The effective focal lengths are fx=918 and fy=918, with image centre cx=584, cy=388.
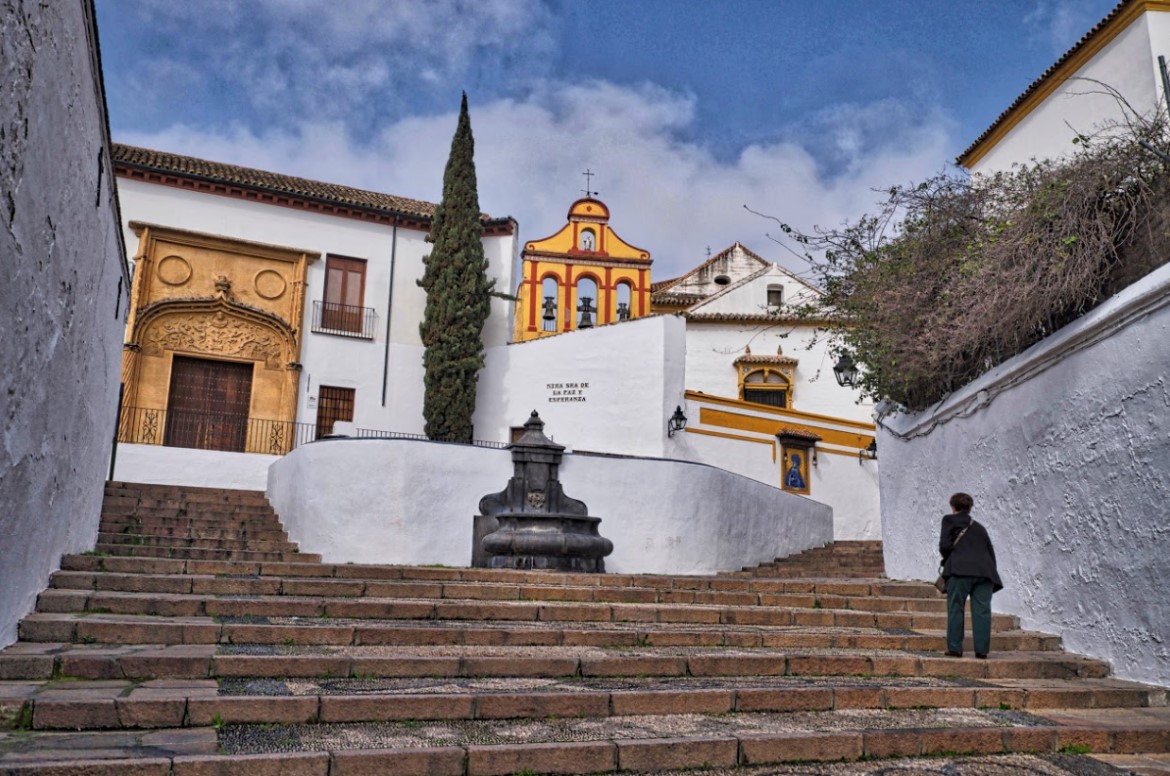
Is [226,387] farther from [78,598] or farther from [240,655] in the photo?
A: [240,655]

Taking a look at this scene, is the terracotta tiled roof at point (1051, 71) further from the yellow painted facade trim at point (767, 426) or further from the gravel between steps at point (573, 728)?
the gravel between steps at point (573, 728)

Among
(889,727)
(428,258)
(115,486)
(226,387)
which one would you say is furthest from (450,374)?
(889,727)

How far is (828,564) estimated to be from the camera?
14.9 m

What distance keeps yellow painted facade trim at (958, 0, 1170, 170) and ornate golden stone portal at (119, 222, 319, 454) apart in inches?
582

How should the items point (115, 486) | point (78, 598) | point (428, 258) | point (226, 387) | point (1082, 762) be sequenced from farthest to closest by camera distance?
→ point (428, 258) → point (226, 387) → point (115, 486) → point (78, 598) → point (1082, 762)

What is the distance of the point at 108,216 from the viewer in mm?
6648

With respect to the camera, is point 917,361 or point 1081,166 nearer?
point 1081,166

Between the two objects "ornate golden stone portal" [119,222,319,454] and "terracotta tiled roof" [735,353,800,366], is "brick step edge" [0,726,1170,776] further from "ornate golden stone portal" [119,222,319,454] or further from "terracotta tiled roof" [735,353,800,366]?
"terracotta tiled roof" [735,353,800,366]

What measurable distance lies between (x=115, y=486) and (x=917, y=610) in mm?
10366

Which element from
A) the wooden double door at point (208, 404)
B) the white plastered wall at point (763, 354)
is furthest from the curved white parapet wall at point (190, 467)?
the white plastered wall at point (763, 354)

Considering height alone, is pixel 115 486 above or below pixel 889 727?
above

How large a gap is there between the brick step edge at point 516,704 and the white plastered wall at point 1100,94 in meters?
11.3

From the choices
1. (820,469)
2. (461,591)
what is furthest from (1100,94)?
(461,591)

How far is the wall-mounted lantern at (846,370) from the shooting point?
9805 mm
